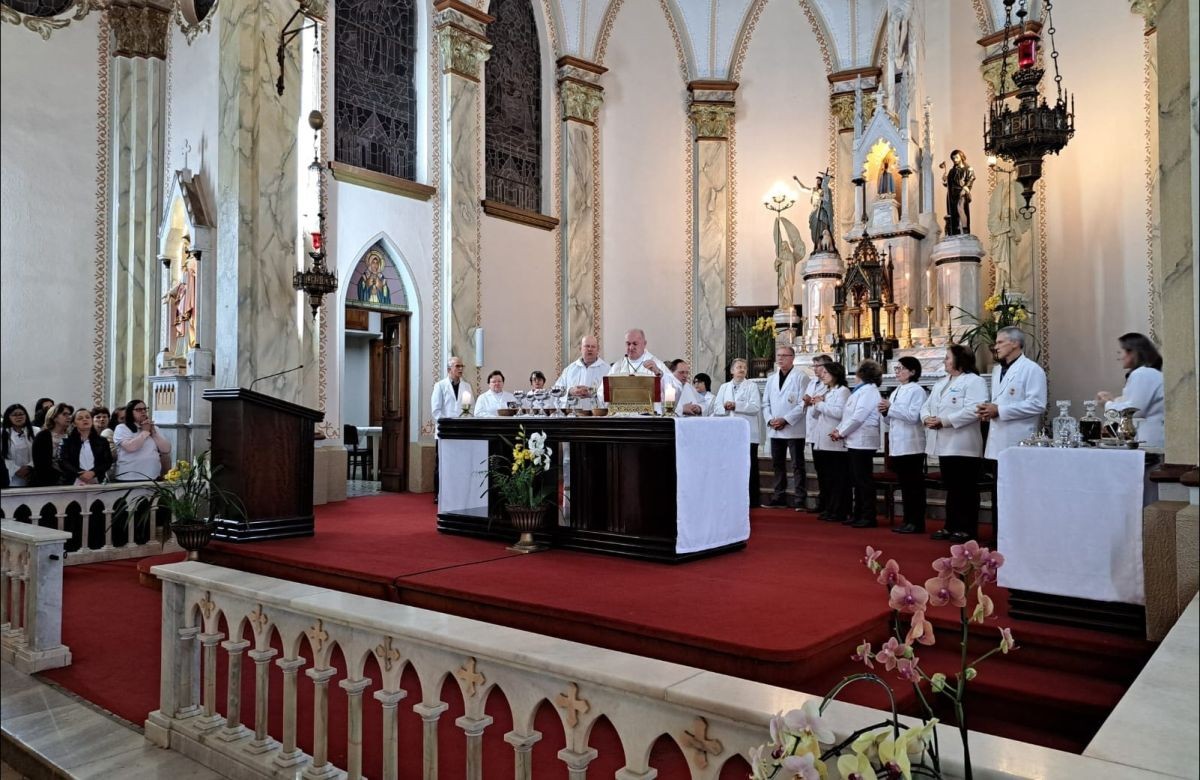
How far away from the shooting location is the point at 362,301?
11086 millimetres

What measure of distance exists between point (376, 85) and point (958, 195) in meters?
8.28

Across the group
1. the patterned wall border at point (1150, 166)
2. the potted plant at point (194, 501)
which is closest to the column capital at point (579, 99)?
the patterned wall border at point (1150, 166)

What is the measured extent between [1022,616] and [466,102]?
34.5 ft

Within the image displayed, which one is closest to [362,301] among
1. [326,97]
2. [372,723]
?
[326,97]

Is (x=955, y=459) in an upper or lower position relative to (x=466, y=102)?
lower

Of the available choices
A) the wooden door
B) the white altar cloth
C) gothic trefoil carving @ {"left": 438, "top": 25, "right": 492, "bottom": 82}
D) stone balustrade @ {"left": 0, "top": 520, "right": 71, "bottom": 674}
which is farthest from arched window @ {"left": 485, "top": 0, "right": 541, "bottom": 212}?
the white altar cloth

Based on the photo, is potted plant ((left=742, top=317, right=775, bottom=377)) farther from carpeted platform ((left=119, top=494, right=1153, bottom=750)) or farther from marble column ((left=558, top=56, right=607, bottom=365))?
carpeted platform ((left=119, top=494, right=1153, bottom=750))

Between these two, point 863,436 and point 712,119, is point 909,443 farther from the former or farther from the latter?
point 712,119

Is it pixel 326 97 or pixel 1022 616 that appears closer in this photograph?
pixel 1022 616

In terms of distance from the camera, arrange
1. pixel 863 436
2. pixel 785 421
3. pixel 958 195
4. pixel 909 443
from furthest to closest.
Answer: pixel 958 195
pixel 785 421
pixel 863 436
pixel 909 443

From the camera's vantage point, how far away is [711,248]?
14859mm

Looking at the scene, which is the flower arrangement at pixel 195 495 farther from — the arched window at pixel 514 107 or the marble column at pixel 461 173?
the arched window at pixel 514 107

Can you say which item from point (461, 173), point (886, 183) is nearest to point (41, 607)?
point (461, 173)

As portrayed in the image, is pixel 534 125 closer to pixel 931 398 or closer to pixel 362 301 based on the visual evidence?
pixel 362 301
